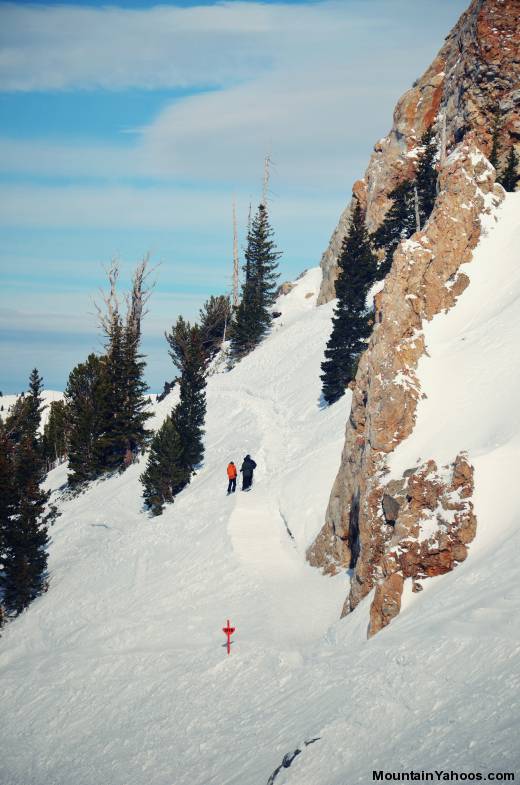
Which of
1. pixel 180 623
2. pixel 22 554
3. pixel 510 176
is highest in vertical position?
pixel 510 176

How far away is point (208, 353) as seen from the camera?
62094 millimetres

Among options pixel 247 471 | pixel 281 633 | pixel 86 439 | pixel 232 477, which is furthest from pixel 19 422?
pixel 281 633

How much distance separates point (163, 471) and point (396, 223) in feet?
82.3

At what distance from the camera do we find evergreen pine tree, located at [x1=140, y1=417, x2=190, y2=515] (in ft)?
113

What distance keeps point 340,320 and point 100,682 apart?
82.3ft

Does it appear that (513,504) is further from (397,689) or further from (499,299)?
(499,299)

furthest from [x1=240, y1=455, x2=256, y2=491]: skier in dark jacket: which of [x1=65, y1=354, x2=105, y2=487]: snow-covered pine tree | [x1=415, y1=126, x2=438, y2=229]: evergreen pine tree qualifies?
[x1=415, y1=126, x2=438, y2=229]: evergreen pine tree

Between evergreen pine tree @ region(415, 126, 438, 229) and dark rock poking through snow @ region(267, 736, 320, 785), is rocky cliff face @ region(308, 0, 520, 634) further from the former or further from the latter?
evergreen pine tree @ region(415, 126, 438, 229)

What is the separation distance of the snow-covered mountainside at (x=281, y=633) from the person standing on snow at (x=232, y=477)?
38.3 inches

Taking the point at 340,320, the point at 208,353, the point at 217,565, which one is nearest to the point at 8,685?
the point at 217,565

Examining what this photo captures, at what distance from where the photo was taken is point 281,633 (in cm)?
1981

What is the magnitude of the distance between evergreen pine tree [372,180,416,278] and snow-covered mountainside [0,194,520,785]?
59.1 ft

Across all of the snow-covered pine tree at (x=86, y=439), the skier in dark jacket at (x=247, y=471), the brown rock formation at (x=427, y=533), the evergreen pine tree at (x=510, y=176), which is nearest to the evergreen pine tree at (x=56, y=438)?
the snow-covered pine tree at (x=86, y=439)

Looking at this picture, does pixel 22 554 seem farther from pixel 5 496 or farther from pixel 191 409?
pixel 191 409
